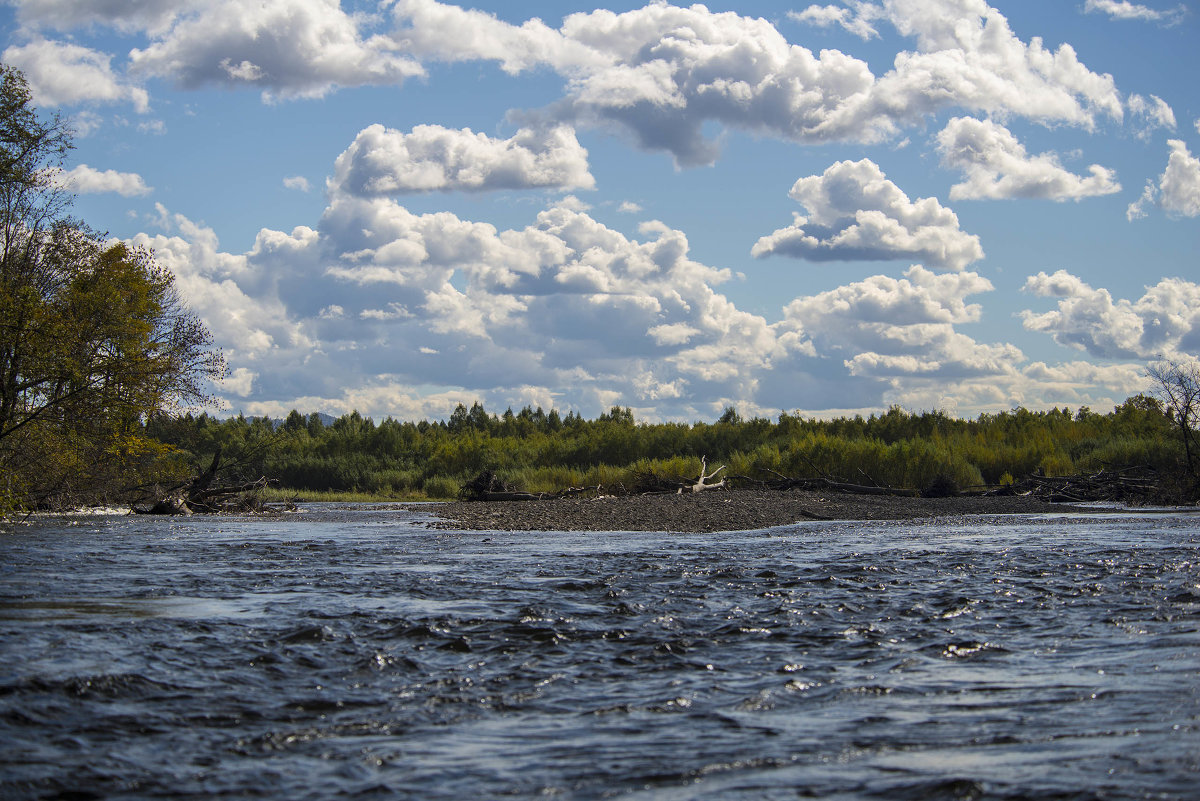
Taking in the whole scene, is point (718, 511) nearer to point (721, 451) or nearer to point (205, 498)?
point (205, 498)

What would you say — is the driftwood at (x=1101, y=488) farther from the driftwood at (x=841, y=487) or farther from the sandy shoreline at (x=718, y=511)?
the driftwood at (x=841, y=487)

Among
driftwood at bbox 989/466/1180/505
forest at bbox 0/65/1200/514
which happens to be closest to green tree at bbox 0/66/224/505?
forest at bbox 0/65/1200/514

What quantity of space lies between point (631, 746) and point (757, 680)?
63.3 inches

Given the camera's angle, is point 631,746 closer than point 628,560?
Yes

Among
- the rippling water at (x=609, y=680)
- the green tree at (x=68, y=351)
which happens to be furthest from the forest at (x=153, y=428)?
the rippling water at (x=609, y=680)

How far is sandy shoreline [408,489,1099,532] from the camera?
2028 cm

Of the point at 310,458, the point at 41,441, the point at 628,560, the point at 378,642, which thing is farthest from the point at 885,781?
the point at 310,458

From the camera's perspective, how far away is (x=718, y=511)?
73.3 ft

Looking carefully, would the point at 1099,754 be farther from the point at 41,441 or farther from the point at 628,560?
the point at 41,441

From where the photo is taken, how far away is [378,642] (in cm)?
689

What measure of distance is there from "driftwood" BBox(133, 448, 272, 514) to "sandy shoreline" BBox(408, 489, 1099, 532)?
7197mm

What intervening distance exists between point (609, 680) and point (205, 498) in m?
25.1

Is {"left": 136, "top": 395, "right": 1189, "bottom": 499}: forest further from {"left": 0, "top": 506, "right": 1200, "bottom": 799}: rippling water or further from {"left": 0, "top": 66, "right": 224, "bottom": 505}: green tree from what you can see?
{"left": 0, "top": 506, "right": 1200, "bottom": 799}: rippling water

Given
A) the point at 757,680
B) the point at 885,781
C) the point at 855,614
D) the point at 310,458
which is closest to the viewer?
the point at 885,781
